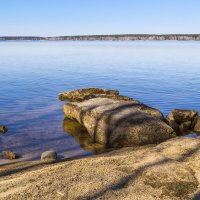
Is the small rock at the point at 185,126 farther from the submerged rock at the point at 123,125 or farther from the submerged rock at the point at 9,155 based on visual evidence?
the submerged rock at the point at 9,155

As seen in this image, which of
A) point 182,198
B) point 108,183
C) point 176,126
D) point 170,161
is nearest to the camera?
point 182,198

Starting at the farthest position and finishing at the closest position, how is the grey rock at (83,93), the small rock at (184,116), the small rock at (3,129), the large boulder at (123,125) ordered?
the grey rock at (83,93), the small rock at (184,116), the small rock at (3,129), the large boulder at (123,125)

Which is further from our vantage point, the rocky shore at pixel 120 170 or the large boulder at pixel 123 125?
the large boulder at pixel 123 125

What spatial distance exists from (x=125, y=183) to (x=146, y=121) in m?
5.91

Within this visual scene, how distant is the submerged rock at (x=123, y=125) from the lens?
1272 cm

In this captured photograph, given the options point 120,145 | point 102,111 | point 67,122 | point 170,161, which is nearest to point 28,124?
point 67,122

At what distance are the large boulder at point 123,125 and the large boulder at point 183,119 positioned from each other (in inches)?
59.5

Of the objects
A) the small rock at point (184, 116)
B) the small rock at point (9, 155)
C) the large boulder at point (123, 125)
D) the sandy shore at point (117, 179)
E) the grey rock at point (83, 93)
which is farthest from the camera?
the grey rock at point (83, 93)

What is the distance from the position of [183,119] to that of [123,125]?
4.42 meters

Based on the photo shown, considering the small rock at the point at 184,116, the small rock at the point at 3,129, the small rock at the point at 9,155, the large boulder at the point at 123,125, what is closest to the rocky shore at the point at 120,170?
the large boulder at the point at 123,125

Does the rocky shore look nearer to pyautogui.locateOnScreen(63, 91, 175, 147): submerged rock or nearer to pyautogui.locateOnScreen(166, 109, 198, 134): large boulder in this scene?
pyautogui.locateOnScreen(63, 91, 175, 147): submerged rock

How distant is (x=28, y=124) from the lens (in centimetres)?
1614

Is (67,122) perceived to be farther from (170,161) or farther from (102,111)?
(170,161)

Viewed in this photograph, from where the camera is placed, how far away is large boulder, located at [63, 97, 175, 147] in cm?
1272
